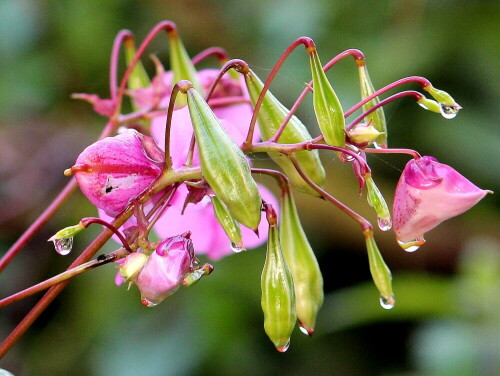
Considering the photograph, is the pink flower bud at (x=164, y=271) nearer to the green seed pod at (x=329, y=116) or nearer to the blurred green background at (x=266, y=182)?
the green seed pod at (x=329, y=116)

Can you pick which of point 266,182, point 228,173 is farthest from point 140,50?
point 266,182

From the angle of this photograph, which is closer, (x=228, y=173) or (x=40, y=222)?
(x=228, y=173)

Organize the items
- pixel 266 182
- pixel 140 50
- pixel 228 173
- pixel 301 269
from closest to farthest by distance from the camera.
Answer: pixel 228 173, pixel 301 269, pixel 140 50, pixel 266 182

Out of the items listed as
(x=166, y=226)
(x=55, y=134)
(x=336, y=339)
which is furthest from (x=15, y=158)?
(x=166, y=226)

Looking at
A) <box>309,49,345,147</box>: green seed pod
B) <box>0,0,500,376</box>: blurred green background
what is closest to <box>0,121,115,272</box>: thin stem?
<box>309,49,345,147</box>: green seed pod

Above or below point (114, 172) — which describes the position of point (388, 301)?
below

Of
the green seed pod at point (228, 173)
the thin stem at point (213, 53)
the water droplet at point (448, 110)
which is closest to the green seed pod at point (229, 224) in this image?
the green seed pod at point (228, 173)

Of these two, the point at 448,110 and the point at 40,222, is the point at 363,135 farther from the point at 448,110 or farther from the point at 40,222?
the point at 40,222

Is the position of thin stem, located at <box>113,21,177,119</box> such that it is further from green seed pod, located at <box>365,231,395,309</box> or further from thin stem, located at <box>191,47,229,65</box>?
green seed pod, located at <box>365,231,395,309</box>
